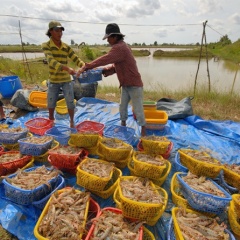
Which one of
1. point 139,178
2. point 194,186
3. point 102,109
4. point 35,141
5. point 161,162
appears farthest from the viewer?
point 102,109

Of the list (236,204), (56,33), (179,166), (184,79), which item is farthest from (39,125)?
(184,79)

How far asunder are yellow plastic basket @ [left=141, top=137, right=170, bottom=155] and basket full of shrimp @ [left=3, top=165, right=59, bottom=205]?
1460mm

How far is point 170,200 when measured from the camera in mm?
2812

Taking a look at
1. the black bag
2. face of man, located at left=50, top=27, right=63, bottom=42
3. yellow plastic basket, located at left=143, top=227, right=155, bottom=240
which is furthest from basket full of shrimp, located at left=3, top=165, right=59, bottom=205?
the black bag

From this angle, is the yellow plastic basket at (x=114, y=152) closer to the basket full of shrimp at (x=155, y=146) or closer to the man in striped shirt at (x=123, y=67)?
the basket full of shrimp at (x=155, y=146)

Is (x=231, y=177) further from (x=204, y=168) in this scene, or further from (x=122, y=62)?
(x=122, y=62)

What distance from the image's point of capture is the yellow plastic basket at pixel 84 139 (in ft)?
11.1

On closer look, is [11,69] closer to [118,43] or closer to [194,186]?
[118,43]

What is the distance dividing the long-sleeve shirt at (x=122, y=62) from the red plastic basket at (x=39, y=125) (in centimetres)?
158

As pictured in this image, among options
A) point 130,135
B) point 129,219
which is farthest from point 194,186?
point 130,135

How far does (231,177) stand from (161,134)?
1785mm

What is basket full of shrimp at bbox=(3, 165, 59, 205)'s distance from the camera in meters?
2.51

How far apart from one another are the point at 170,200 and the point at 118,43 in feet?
8.53

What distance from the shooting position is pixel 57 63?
12.4ft
